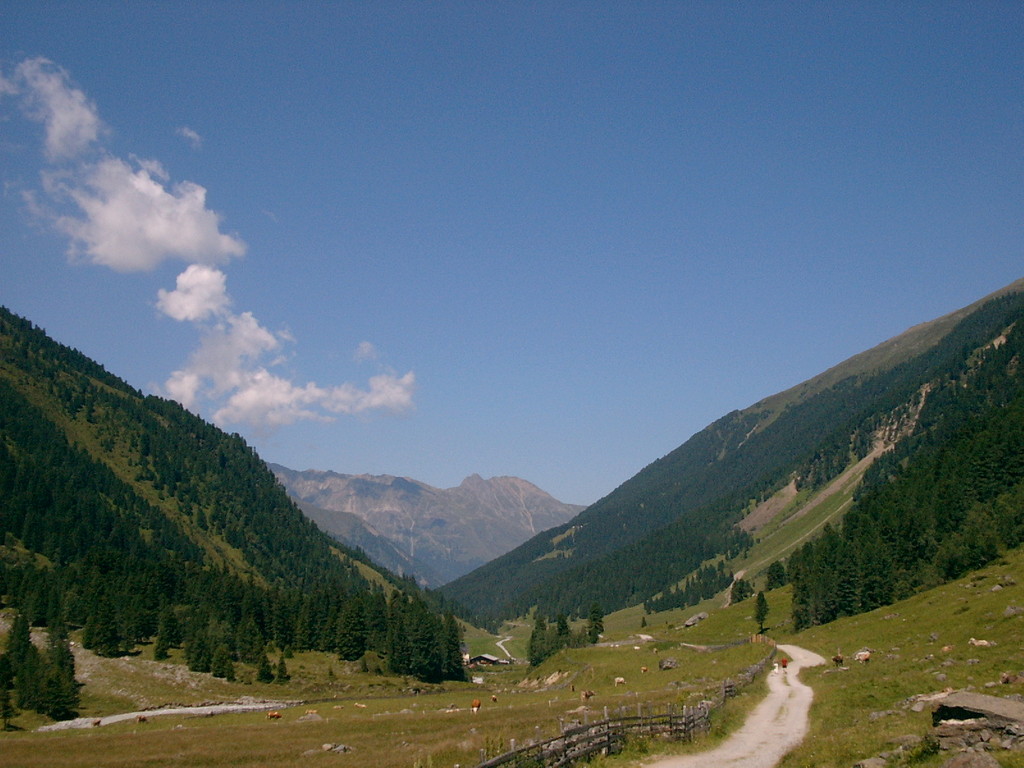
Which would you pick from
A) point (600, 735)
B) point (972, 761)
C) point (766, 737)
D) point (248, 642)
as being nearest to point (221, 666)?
point (248, 642)

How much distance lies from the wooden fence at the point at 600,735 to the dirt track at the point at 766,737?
6.05ft

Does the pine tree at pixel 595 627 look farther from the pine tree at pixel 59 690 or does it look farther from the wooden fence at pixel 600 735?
the wooden fence at pixel 600 735

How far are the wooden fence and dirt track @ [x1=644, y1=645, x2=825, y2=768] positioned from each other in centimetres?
184

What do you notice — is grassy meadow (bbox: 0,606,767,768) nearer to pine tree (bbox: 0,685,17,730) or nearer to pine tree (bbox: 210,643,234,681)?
pine tree (bbox: 0,685,17,730)

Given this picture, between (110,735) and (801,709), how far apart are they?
2251 inches

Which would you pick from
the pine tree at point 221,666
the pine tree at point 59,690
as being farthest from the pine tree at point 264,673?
the pine tree at point 59,690

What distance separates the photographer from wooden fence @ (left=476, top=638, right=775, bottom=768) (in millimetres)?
24875

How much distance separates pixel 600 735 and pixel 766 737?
8.34 m

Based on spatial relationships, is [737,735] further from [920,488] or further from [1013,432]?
[920,488]

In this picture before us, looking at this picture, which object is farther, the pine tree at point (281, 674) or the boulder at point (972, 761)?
the pine tree at point (281, 674)

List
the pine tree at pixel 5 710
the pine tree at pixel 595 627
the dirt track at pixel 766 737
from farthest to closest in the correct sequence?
the pine tree at pixel 595 627
the pine tree at pixel 5 710
the dirt track at pixel 766 737

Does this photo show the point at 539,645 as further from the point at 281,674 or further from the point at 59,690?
the point at 59,690

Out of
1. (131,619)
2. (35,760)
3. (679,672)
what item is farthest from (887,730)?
(131,619)

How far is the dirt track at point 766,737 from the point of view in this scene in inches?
1055
